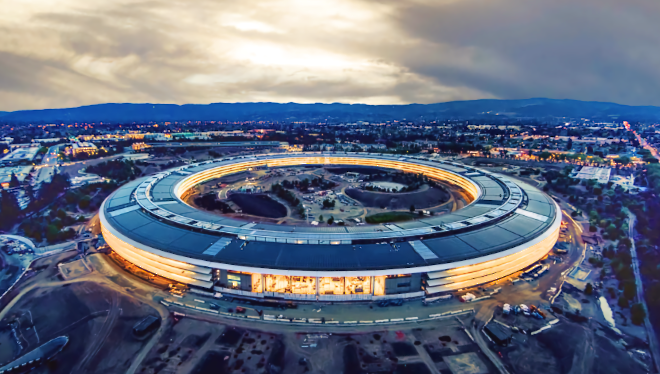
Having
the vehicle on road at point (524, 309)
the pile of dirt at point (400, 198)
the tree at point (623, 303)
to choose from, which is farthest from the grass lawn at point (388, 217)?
the tree at point (623, 303)

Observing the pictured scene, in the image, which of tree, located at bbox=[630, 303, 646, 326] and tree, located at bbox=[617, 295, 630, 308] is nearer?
tree, located at bbox=[630, 303, 646, 326]

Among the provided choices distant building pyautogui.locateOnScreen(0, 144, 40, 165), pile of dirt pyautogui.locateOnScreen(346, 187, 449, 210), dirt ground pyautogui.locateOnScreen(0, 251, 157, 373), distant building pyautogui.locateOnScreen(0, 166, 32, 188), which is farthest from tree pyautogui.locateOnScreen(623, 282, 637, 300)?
distant building pyautogui.locateOnScreen(0, 144, 40, 165)

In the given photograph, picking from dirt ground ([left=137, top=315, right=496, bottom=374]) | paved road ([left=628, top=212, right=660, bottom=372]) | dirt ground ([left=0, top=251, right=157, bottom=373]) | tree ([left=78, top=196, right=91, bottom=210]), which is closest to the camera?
dirt ground ([left=137, top=315, right=496, bottom=374])

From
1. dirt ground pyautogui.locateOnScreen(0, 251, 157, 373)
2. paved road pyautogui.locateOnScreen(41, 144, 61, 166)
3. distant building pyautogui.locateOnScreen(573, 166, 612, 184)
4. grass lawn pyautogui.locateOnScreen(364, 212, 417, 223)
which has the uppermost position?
paved road pyautogui.locateOnScreen(41, 144, 61, 166)

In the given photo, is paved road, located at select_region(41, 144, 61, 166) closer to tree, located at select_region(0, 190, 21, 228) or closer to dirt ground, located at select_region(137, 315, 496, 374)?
tree, located at select_region(0, 190, 21, 228)

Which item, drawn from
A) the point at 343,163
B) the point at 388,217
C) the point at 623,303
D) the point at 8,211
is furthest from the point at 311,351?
the point at 343,163

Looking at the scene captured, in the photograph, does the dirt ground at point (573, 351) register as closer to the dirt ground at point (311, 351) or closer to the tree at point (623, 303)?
the dirt ground at point (311, 351)

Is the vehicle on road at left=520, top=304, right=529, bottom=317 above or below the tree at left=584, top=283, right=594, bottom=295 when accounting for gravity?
below

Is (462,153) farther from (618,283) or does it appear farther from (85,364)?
(85,364)
